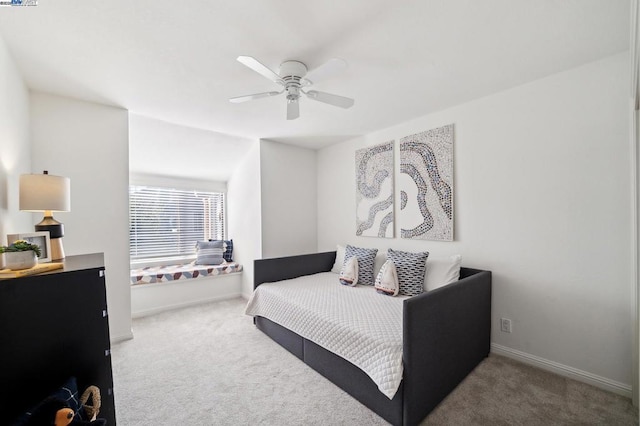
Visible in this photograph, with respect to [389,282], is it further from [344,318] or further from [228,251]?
[228,251]

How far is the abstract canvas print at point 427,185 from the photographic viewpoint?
9.21ft

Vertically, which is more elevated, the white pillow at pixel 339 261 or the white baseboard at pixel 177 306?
the white pillow at pixel 339 261

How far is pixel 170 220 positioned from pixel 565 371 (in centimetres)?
507

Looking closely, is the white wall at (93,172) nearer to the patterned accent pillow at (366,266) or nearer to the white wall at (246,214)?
the white wall at (246,214)

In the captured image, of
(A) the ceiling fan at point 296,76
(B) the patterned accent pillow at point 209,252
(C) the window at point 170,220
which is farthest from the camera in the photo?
(B) the patterned accent pillow at point 209,252

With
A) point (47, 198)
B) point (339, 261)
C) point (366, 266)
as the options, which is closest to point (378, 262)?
point (366, 266)

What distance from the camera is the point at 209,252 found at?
4.45 metres

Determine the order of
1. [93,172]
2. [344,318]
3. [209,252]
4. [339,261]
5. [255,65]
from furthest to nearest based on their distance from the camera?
1. [209,252]
2. [339,261]
3. [93,172]
4. [344,318]
5. [255,65]

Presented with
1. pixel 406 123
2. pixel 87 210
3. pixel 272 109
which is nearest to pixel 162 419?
pixel 87 210

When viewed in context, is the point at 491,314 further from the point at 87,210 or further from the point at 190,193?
the point at 190,193

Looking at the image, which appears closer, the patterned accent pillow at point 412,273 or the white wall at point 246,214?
the patterned accent pillow at point 412,273

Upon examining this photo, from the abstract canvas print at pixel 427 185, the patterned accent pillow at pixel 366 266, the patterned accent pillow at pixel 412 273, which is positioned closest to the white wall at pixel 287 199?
the patterned accent pillow at pixel 366 266

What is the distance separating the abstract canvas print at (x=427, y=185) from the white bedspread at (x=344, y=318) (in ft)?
2.90

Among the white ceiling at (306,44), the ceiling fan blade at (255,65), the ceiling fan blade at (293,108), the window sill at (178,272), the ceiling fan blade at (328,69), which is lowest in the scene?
the window sill at (178,272)
